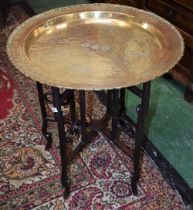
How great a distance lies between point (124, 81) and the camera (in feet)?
3.85

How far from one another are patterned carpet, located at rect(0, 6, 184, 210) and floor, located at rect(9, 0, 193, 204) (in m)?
0.16

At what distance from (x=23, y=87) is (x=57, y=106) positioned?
4.30 ft

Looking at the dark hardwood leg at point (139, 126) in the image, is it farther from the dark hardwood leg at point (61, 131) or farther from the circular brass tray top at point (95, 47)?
the dark hardwood leg at point (61, 131)

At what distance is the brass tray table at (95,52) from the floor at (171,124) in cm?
38

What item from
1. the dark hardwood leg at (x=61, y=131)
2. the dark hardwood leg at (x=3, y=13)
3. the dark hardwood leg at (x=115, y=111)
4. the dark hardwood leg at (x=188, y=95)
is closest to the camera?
the dark hardwood leg at (x=61, y=131)

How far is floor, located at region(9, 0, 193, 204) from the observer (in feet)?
6.30

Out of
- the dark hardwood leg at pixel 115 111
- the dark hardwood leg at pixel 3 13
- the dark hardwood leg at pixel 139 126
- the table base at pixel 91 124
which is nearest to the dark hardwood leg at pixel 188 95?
the table base at pixel 91 124

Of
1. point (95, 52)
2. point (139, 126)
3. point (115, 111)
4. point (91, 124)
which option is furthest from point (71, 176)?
point (95, 52)

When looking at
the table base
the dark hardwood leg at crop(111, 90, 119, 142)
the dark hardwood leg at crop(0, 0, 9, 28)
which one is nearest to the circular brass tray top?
the table base

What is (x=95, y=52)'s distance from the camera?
139cm

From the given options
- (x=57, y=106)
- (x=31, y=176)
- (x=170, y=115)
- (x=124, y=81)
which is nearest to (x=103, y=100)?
(x=170, y=115)

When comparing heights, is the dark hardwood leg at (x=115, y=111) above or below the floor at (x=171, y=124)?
above

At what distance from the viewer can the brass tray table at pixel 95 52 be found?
1.20 m

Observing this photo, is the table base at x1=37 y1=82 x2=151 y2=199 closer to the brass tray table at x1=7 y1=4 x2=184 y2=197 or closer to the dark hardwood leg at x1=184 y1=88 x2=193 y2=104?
the brass tray table at x1=7 y1=4 x2=184 y2=197
